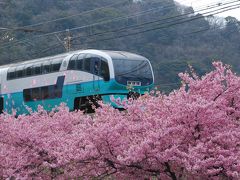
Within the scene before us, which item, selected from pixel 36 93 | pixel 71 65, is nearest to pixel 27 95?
pixel 36 93

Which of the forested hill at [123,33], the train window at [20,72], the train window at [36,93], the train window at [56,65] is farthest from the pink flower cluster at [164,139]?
the forested hill at [123,33]

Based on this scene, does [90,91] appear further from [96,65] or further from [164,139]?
[164,139]

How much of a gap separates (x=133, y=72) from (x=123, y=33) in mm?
33388

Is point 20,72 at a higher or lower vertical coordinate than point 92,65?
lower

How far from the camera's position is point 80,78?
20672 millimetres

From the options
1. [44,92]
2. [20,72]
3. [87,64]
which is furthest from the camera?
[20,72]

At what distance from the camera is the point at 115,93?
65.1ft

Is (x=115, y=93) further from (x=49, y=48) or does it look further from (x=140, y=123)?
(x=49, y=48)

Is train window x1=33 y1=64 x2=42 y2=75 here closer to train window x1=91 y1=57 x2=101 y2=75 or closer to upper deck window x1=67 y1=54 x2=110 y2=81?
upper deck window x1=67 y1=54 x2=110 y2=81

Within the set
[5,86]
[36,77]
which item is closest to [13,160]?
[36,77]

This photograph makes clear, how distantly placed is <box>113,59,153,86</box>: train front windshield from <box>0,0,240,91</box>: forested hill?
19891 millimetres

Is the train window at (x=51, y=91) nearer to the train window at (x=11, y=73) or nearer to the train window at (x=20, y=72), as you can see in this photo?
the train window at (x=20, y=72)

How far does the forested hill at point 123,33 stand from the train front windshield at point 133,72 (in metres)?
19.9

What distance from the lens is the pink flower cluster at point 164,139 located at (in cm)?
669
